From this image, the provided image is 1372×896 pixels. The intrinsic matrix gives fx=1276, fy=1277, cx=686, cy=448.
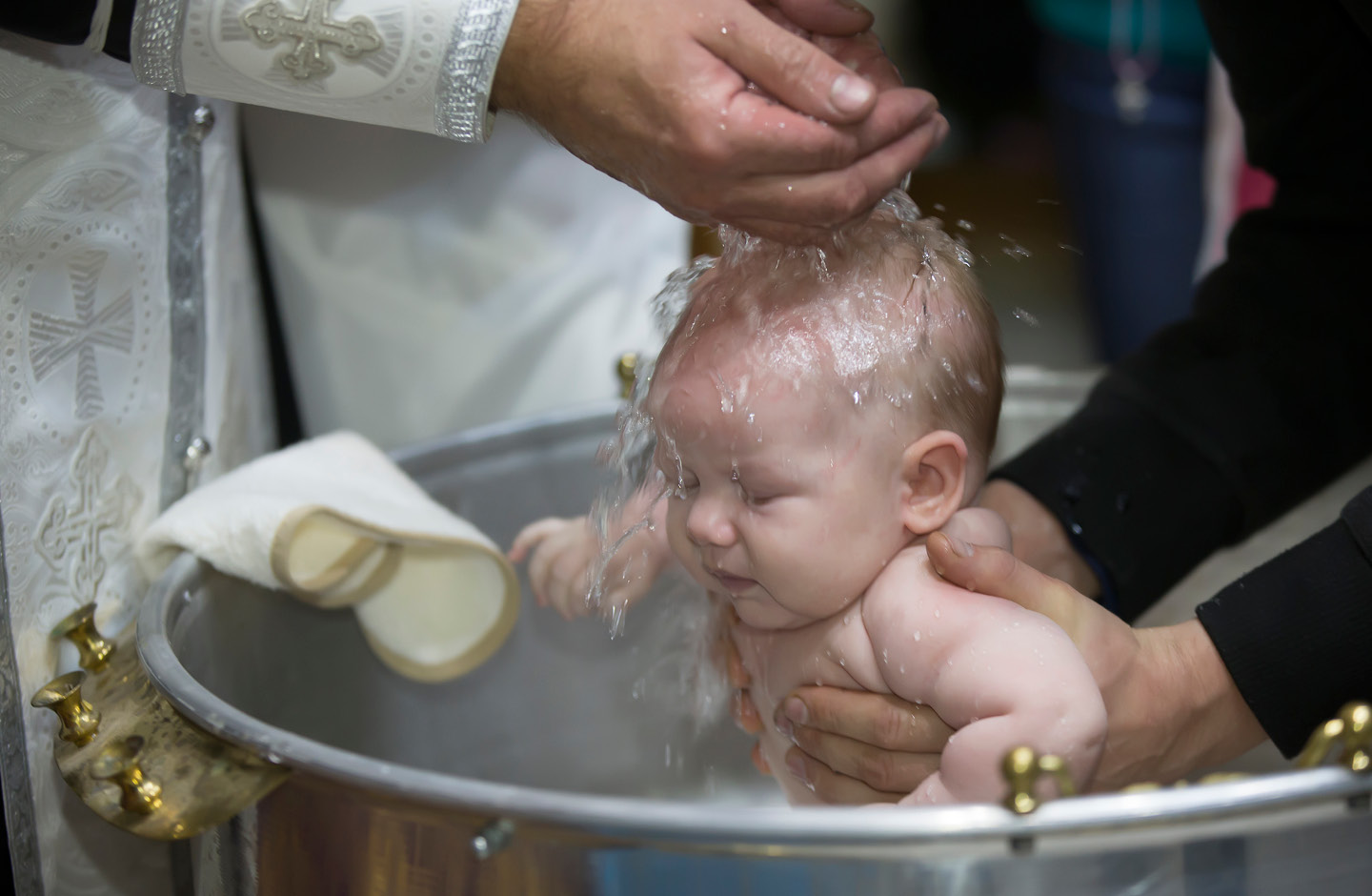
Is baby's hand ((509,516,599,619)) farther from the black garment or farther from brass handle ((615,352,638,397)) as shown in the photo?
the black garment

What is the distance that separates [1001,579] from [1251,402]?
0.33 m

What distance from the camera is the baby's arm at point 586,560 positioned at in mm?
841

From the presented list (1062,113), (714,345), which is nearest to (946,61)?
(1062,113)

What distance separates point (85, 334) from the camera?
73cm

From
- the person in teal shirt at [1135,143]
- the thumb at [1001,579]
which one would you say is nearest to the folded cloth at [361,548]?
the thumb at [1001,579]

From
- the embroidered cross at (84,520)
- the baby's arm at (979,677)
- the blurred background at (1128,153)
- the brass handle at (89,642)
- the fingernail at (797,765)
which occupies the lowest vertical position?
the blurred background at (1128,153)

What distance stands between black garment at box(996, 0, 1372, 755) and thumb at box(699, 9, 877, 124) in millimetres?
389

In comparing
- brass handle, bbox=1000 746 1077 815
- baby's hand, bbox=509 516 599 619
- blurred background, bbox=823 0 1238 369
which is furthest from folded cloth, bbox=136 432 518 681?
blurred background, bbox=823 0 1238 369

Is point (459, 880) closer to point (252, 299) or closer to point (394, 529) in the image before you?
point (394, 529)

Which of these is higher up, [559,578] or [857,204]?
[857,204]

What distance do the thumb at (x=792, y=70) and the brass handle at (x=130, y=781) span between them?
422 millimetres

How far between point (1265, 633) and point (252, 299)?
26.9 inches

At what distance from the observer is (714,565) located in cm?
68

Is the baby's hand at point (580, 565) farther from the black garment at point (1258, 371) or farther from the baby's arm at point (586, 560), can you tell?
the black garment at point (1258, 371)
